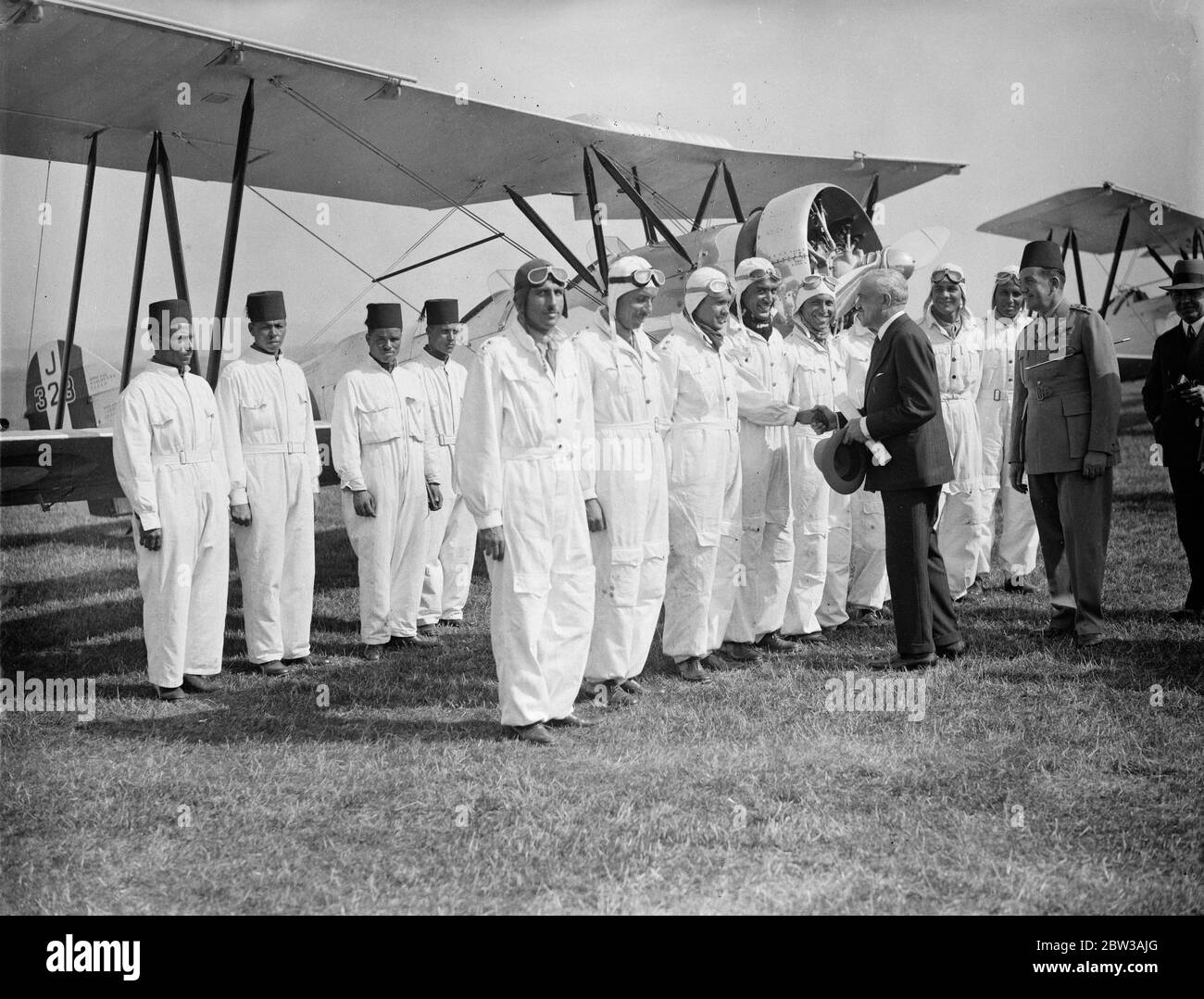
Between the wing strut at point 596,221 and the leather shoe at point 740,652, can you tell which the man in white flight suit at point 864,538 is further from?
the wing strut at point 596,221

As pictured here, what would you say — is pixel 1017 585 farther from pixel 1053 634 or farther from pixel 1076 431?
pixel 1076 431

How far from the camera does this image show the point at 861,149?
12336mm

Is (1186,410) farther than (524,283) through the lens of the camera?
Yes

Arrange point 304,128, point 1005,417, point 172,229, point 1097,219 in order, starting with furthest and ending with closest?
point 1097,219 → point 304,128 → point 1005,417 → point 172,229

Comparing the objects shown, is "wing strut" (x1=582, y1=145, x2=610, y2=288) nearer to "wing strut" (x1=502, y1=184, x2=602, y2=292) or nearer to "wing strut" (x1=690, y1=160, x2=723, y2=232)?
"wing strut" (x1=502, y1=184, x2=602, y2=292)

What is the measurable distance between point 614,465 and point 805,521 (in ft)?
6.01

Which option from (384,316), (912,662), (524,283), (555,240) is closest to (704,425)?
(524,283)

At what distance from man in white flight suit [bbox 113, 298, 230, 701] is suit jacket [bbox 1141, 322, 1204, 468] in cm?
599

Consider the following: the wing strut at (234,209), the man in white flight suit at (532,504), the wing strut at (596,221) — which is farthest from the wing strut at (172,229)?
the man in white flight suit at (532,504)

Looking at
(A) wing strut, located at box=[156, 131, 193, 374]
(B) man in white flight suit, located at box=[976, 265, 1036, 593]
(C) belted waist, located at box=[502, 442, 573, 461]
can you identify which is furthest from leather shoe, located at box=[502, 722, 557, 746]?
(B) man in white flight suit, located at box=[976, 265, 1036, 593]

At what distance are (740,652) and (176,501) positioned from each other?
129 inches

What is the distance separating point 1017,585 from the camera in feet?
26.6

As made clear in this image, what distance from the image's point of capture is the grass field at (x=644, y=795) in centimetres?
331
